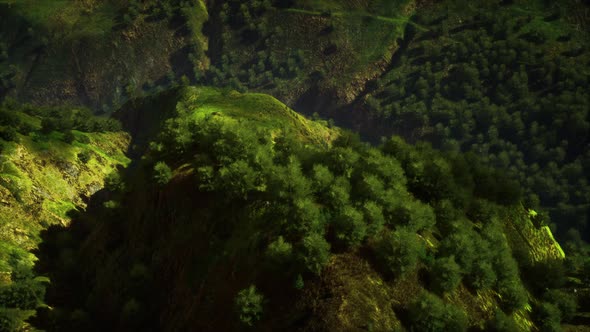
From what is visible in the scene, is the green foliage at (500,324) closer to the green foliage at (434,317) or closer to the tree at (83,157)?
the green foliage at (434,317)

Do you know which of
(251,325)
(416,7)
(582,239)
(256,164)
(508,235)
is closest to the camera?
(251,325)

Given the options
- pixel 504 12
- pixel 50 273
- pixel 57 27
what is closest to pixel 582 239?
pixel 504 12

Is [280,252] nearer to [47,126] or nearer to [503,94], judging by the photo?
[47,126]

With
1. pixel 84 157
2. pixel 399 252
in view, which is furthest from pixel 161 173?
pixel 84 157

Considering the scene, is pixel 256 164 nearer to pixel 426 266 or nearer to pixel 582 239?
pixel 426 266

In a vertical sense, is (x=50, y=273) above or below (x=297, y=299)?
below

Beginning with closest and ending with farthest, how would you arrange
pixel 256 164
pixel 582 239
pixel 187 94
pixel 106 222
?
pixel 256 164, pixel 106 222, pixel 187 94, pixel 582 239

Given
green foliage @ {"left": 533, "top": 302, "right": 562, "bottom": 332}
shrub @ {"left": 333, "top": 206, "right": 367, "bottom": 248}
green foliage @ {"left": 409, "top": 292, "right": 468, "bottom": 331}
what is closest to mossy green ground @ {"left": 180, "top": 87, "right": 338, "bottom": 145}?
shrub @ {"left": 333, "top": 206, "right": 367, "bottom": 248}
